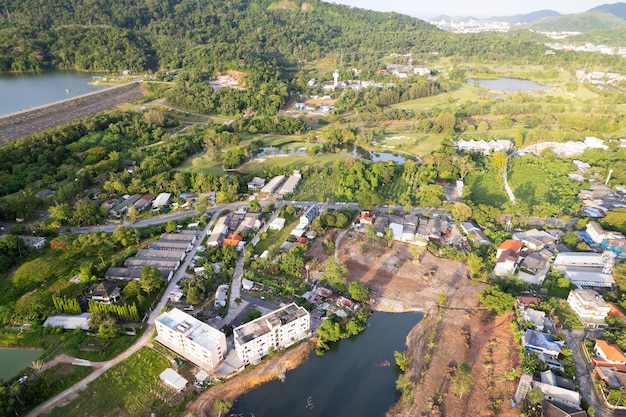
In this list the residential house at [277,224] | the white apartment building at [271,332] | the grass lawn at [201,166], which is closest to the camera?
the white apartment building at [271,332]

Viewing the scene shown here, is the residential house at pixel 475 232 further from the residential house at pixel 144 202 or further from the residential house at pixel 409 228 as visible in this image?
the residential house at pixel 144 202

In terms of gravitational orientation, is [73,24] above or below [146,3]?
below

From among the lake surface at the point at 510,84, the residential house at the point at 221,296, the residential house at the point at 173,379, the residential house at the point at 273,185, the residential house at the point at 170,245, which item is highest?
the lake surface at the point at 510,84

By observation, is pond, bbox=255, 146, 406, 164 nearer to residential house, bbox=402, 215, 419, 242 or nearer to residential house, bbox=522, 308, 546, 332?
residential house, bbox=402, 215, 419, 242

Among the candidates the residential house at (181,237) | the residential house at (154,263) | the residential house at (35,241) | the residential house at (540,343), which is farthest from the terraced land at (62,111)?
the residential house at (540,343)

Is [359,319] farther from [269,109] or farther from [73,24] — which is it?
[73,24]

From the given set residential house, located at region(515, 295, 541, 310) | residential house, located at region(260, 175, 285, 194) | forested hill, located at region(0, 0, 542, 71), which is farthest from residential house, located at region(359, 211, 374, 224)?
forested hill, located at region(0, 0, 542, 71)

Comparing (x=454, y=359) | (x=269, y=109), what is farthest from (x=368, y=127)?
(x=454, y=359)

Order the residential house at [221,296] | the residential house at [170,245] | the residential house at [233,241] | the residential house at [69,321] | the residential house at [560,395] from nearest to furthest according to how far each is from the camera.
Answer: the residential house at [560,395] → the residential house at [69,321] → the residential house at [221,296] → the residential house at [170,245] → the residential house at [233,241]
